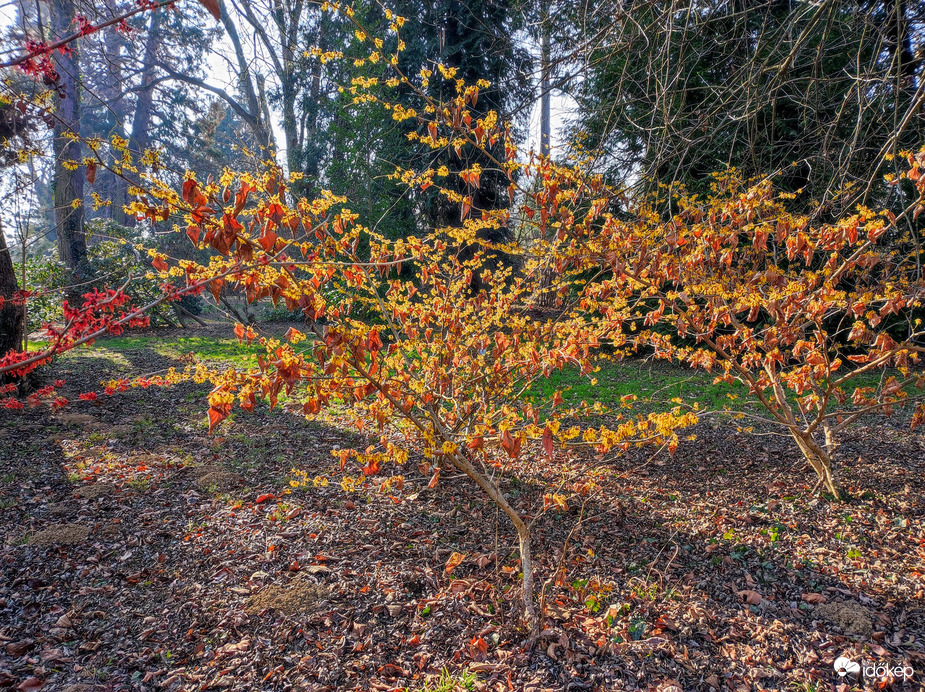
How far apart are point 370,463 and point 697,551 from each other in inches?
73.7

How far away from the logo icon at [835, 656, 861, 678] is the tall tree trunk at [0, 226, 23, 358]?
246 inches

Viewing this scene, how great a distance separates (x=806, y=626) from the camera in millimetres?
2119

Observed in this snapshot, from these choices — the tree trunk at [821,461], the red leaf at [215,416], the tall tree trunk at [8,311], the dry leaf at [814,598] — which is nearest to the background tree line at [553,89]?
the tall tree trunk at [8,311]

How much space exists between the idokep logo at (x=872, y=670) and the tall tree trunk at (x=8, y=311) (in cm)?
627

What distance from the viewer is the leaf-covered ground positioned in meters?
1.96

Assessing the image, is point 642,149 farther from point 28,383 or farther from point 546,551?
point 28,383

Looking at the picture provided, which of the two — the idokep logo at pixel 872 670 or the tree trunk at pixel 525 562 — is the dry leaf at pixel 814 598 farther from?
the tree trunk at pixel 525 562

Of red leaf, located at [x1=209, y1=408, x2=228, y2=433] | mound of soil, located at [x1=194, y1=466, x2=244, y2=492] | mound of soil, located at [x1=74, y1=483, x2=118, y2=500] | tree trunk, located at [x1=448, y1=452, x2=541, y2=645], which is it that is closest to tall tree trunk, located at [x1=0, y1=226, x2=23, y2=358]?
mound of soil, located at [x1=74, y1=483, x2=118, y2=500]

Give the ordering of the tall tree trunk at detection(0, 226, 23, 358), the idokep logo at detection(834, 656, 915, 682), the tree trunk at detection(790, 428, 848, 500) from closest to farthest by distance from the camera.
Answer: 1. the idokep logo at detection(834, 656, 915, 682)
2. the tree trunk at detection(790, 428, 848, 500)
3. the tall tree trunk at detection(0, 226, 23, 358)

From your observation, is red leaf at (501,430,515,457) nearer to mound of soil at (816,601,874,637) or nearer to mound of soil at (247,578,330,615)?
mound of soil at (247,578,330,615)

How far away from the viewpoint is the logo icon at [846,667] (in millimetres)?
1873

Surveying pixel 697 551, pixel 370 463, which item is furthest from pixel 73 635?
pixel 697 551

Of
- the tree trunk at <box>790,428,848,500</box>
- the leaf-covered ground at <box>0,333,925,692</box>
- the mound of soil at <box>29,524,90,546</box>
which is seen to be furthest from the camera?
the tree trunk at <box>790,428,848,500</box>

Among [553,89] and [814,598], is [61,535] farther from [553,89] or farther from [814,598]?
[553,89]
